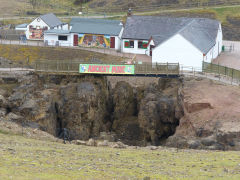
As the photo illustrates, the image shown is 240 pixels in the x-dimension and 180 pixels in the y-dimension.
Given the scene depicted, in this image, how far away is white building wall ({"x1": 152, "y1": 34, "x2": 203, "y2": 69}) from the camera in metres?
72.0

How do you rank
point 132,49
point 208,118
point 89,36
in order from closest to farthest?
point 208,118 < point 132,49 < point 89,36

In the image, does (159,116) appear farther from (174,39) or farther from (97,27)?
(97,27)

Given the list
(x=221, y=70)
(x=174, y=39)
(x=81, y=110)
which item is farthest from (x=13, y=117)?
(x=221, y=70)

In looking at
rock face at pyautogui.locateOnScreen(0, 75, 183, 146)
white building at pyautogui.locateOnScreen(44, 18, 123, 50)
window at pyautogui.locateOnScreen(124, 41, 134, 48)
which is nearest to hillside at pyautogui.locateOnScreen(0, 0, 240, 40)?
white building at pyautogui.locateOnScreen(44, 18, 123, 50)

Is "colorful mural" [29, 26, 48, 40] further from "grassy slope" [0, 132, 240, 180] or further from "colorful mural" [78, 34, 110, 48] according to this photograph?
"grassy slope" [0, 132, 240, 180]

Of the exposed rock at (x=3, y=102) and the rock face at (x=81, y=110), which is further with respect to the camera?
the rock face at (x=81, y=110)

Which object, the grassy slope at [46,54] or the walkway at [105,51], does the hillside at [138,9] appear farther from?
the grassy slope at [46,54]

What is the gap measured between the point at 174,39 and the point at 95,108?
16609 millimetres

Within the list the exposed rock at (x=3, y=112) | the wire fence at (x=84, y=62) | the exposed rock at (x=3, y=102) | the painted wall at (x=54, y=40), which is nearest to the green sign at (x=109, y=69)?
the wire fence at (x=84, y=62)

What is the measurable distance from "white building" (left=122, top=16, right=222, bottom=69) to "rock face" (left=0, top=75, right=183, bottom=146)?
4.55 m

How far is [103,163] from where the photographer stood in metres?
35.3

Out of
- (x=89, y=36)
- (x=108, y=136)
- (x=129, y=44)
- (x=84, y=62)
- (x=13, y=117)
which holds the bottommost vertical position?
(x=108, y=136)

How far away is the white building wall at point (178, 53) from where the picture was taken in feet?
236

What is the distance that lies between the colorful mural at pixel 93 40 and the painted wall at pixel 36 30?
362 inches
